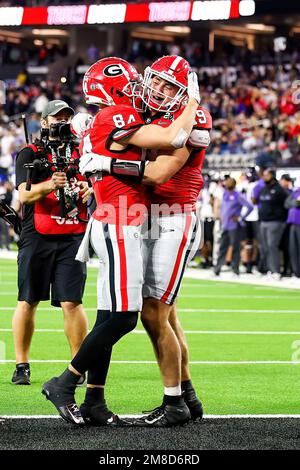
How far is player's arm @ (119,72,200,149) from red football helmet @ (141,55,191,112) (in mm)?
220

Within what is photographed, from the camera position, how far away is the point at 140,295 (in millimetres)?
6195

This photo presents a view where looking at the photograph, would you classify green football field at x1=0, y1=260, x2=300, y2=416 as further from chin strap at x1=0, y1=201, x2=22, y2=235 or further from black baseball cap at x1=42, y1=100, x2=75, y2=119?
black baseball cap at x1=42, y1=100, x2=75, y2=119

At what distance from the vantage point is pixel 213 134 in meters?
29.5

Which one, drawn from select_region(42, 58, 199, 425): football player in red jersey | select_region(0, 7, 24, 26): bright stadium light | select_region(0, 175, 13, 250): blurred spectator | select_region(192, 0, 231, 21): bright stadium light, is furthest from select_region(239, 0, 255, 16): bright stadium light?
select_region(42, 58, 199, 425): football player in red jersey

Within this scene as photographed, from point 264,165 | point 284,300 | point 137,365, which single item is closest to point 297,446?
point 137,365

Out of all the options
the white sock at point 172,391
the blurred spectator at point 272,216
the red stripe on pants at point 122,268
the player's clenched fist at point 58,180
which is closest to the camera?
the red stripe on pants at point 122,268

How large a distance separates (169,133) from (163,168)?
0.76 ft

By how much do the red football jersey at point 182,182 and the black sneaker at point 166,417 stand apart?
1.17 m

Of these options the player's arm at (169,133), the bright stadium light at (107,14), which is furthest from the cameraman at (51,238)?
the bright stadium light at (107,14)

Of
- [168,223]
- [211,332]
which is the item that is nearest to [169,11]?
[211,332]

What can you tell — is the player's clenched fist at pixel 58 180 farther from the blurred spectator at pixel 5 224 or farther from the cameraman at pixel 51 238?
the blurred spectator at pixel 5 224

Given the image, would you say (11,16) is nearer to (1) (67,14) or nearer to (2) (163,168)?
(1) (67,14)

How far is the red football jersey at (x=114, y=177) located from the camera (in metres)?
6.16

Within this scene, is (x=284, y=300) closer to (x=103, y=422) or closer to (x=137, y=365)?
(x=137, y=365)
